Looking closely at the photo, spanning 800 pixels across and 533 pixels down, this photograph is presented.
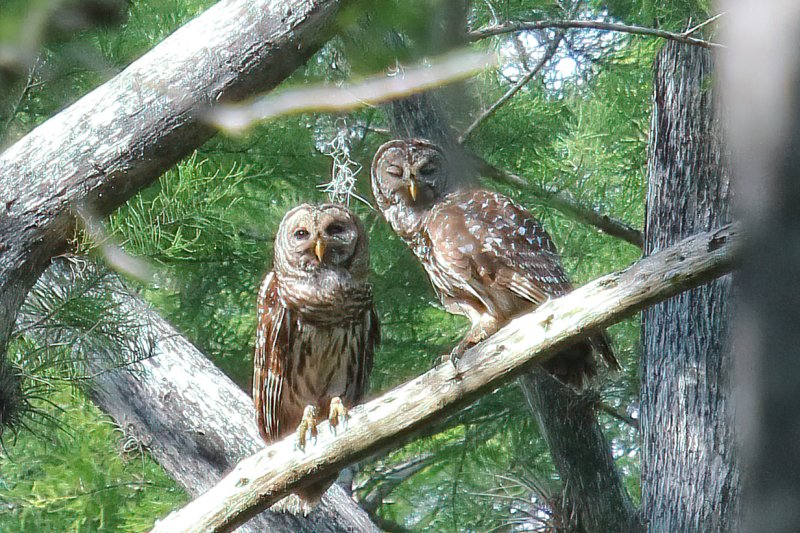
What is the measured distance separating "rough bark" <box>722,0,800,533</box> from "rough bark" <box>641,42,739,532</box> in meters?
3.61

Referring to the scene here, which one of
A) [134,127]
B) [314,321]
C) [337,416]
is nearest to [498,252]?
[314,321]

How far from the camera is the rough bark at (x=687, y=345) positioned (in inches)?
155

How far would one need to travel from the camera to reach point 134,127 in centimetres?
329

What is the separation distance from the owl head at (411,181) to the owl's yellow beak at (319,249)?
58 cm

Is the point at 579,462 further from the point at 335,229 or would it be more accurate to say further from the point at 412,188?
the point at 335,229

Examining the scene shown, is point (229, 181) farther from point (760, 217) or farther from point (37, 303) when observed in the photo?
point (760, 217)

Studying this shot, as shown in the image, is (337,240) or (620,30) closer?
(620,30)

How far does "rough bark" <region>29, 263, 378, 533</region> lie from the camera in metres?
4.48

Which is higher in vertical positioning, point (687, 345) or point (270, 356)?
point (687, 345)

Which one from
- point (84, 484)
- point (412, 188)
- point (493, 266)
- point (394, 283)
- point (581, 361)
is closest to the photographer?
point (581, 361)

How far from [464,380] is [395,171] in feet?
5.23

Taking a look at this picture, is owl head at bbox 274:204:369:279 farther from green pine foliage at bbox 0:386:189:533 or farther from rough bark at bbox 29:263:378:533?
green pine foliage at bbox 0:386:189:533

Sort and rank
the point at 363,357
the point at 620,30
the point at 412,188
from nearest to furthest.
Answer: the point at 620,30, the point at 363,357, the point at 412,188

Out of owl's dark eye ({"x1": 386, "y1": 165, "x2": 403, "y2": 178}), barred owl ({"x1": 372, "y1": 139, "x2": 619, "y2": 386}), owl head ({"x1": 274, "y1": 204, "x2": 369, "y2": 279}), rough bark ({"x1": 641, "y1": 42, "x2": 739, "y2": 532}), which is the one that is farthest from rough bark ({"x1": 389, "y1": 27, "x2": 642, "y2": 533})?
Answer: owl head ({"x1": 274, "y1": 204, "x2": 369, "y2": 279})
